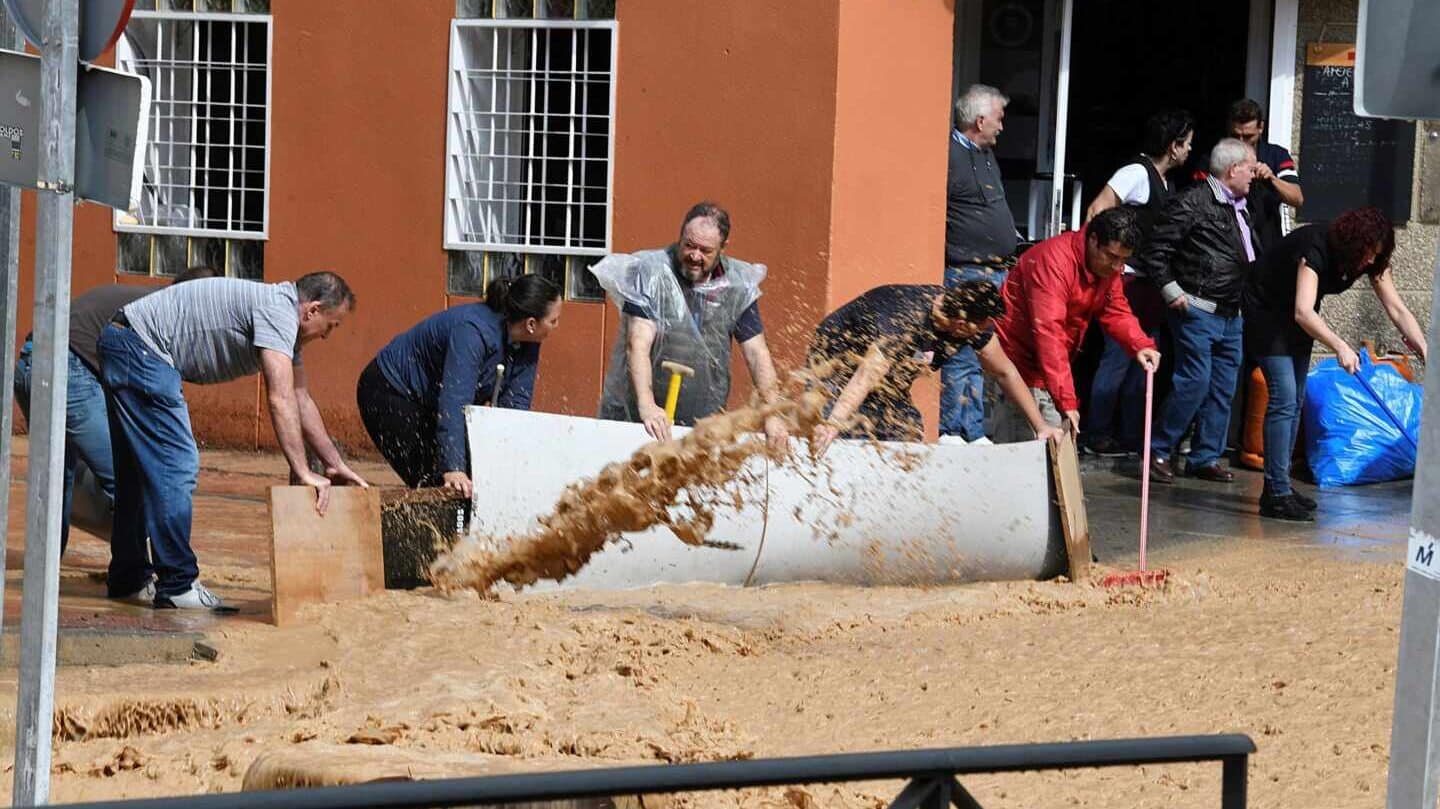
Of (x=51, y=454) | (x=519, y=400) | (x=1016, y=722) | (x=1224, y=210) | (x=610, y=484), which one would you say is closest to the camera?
(x=51, y=454)

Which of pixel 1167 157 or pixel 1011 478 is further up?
pixel 1167 157

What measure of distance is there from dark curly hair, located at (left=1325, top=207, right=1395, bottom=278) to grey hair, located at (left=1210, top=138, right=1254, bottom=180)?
3.98ft

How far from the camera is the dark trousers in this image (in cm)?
878

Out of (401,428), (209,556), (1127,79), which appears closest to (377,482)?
(209,556)

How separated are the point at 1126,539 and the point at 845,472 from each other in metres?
2.16

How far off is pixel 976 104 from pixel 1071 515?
11.8 ft

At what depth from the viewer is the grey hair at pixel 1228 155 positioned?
11.7m

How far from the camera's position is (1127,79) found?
1434 centimetres

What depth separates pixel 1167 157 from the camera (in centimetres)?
1245

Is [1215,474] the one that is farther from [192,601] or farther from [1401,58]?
[1401,58]

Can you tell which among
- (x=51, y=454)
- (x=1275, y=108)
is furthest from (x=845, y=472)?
(x=1275, y=108)

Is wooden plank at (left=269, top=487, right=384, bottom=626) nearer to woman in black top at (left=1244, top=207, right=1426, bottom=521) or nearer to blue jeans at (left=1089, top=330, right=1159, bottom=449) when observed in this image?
woman in black top at (left=1244, top=207, right=1426, bottom=521)

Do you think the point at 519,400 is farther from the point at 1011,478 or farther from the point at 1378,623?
the point at 1378,623

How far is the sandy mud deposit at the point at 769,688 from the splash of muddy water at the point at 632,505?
0.15 m
